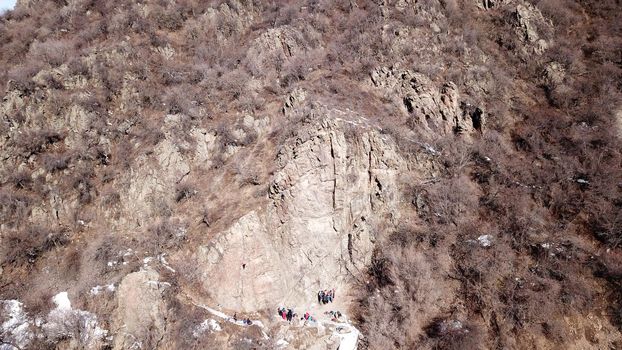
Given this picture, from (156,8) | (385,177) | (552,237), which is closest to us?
(552,237)

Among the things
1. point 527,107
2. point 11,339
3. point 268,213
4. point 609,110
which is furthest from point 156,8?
point 609,110

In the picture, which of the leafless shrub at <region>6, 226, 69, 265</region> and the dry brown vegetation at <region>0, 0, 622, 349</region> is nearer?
the dry brown vegetation at <region>0, 0, 622, 349</region>

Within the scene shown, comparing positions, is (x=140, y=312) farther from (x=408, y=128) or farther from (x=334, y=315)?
(x=408, y=128)

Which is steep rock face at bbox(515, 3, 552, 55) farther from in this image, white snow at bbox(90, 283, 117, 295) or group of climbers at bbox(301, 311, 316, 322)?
white snow at bbox(90, 283, 117, 295)

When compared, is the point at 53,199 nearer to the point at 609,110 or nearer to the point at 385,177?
the point at 385,177

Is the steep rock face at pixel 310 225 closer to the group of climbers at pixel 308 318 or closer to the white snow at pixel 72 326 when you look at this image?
the group of climbers at pixel 308 318

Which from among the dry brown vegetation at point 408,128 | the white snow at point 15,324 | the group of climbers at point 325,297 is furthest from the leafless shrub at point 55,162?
the group of climbers at point 325,297

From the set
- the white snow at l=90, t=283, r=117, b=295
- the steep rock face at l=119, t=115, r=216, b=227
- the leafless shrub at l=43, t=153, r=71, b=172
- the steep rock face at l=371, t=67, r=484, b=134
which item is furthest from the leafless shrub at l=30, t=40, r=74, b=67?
the steep rock face at l=371, t=67, r=484, b=134
